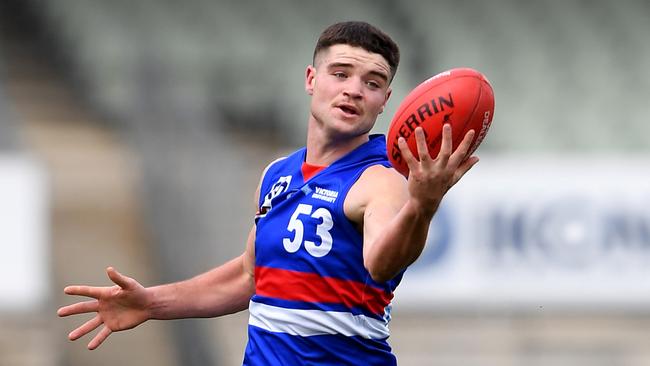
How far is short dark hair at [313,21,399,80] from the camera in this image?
15.4ft

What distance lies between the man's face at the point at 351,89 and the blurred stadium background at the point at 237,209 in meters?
5.97

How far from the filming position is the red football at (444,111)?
4277 mm

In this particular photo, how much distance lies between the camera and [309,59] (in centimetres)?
1508

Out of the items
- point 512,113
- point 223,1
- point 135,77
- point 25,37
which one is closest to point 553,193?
point 512,113

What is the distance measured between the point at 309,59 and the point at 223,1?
1.57 meters

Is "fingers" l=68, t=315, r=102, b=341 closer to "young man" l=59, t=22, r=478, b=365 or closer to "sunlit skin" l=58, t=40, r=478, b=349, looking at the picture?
"sunlit skin" l=58, t=40, r=478, b=349

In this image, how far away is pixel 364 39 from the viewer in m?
4.71

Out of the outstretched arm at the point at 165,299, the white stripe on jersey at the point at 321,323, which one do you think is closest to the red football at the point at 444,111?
the white stripe on jersey at the point at 321,323

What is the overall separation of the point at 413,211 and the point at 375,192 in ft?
1.47

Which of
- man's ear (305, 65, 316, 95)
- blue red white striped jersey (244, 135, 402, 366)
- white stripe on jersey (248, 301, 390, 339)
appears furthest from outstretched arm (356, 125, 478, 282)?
man's ear (305, 65, 316, 95)

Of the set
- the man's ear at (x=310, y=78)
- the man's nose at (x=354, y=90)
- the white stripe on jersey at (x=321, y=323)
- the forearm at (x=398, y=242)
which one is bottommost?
the white stripe on jersey at (x=321, y=323)

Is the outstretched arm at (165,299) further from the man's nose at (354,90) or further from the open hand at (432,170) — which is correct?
the open hand at (432,170)

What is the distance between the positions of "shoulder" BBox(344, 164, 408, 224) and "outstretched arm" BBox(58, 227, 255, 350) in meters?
0.72

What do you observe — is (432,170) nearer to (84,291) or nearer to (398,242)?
(398,242)
